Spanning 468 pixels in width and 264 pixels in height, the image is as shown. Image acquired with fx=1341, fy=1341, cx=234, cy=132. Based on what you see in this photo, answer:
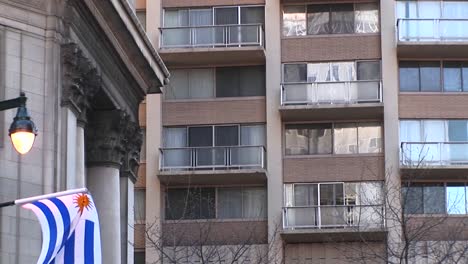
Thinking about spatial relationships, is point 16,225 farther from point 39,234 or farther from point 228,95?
point 228,95

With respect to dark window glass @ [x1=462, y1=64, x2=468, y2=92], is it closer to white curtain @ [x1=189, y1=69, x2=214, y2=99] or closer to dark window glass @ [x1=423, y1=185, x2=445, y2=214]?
dark window glass @ [x1=423, y1=185, x2=445, y2=214]

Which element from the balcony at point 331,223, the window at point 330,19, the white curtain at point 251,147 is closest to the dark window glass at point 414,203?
the balcony at point 331,223

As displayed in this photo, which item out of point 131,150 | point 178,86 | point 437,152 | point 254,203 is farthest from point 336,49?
point 131,150

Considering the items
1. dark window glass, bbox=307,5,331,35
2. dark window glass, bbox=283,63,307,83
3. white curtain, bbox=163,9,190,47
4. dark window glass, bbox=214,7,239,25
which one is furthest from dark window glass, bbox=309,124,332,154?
white curtain, bbox=163,9,190,47

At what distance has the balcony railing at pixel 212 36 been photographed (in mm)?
63844

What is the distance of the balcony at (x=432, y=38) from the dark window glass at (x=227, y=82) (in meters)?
7.90

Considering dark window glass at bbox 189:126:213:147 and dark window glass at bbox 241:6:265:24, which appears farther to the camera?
dark window glass at bbox 241:6:265:24

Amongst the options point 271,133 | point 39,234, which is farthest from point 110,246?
point 271,133

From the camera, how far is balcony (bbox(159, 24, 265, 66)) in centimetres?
6334

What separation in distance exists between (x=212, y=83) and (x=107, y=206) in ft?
83.4

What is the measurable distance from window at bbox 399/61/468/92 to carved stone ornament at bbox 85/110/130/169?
2600 cm

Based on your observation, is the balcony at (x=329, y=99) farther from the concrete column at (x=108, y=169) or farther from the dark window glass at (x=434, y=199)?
the concrete column at (x=108, y=169)

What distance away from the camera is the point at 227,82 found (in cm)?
6419

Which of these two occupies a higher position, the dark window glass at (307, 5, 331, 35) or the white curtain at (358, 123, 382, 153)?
the dark window glass at (307, 5, 331, 35)
